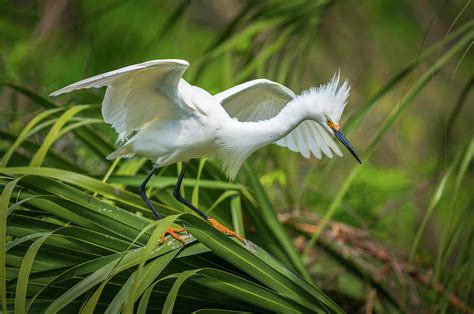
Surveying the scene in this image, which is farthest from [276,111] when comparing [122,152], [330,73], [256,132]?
[330,73]

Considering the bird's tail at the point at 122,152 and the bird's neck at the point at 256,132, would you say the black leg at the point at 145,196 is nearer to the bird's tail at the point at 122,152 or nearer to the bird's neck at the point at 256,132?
the bird's tail at the point at 122,152

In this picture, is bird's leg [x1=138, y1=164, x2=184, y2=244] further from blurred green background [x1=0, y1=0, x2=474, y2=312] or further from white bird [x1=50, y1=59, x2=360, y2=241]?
blurred green background [x1=0, y1=0, x2=474, y2=312]

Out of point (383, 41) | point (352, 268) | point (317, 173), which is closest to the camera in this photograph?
point (352, 268)

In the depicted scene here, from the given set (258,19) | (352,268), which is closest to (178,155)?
(352,268)

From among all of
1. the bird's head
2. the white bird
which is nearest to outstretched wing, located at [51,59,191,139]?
the white bird

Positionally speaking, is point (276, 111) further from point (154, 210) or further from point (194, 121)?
point (154, 210)

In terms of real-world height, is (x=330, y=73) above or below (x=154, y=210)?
above

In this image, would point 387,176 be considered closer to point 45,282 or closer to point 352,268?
point 352,268
